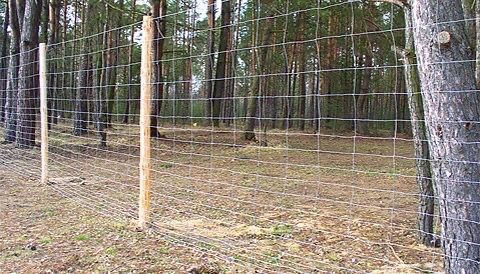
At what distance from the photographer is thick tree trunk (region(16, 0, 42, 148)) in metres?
9.80

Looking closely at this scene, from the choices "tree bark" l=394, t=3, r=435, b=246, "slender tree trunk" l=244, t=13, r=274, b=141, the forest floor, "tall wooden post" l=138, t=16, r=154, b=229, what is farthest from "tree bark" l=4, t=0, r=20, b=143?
"tree bark" l=394, t=3, r=435, b=246

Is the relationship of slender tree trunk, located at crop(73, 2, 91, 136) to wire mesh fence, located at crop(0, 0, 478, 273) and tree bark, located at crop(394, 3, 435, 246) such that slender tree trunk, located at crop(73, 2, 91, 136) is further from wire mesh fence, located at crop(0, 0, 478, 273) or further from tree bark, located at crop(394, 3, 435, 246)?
tree bark, located at crop(394, 3, 435, 246)

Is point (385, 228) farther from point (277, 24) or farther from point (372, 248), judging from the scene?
point (277, 24)

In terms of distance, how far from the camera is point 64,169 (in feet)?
25.8

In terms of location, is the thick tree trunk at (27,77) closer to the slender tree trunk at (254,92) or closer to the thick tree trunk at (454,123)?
the slender tree trunk at (254,92)

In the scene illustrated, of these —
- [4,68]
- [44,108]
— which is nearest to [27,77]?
[44,108]

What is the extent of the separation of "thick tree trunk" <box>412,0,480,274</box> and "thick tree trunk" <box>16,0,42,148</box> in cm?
901

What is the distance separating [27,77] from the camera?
384 inches

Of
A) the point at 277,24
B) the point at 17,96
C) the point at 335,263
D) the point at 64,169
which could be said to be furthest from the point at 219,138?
the point at 335,263

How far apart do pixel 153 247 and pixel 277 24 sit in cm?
1240

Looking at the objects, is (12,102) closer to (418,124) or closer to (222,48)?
(222,48)

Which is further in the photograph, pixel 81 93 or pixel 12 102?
pixel 81 93

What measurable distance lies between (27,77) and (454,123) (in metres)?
9.22

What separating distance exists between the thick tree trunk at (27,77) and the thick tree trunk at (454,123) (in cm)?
901
